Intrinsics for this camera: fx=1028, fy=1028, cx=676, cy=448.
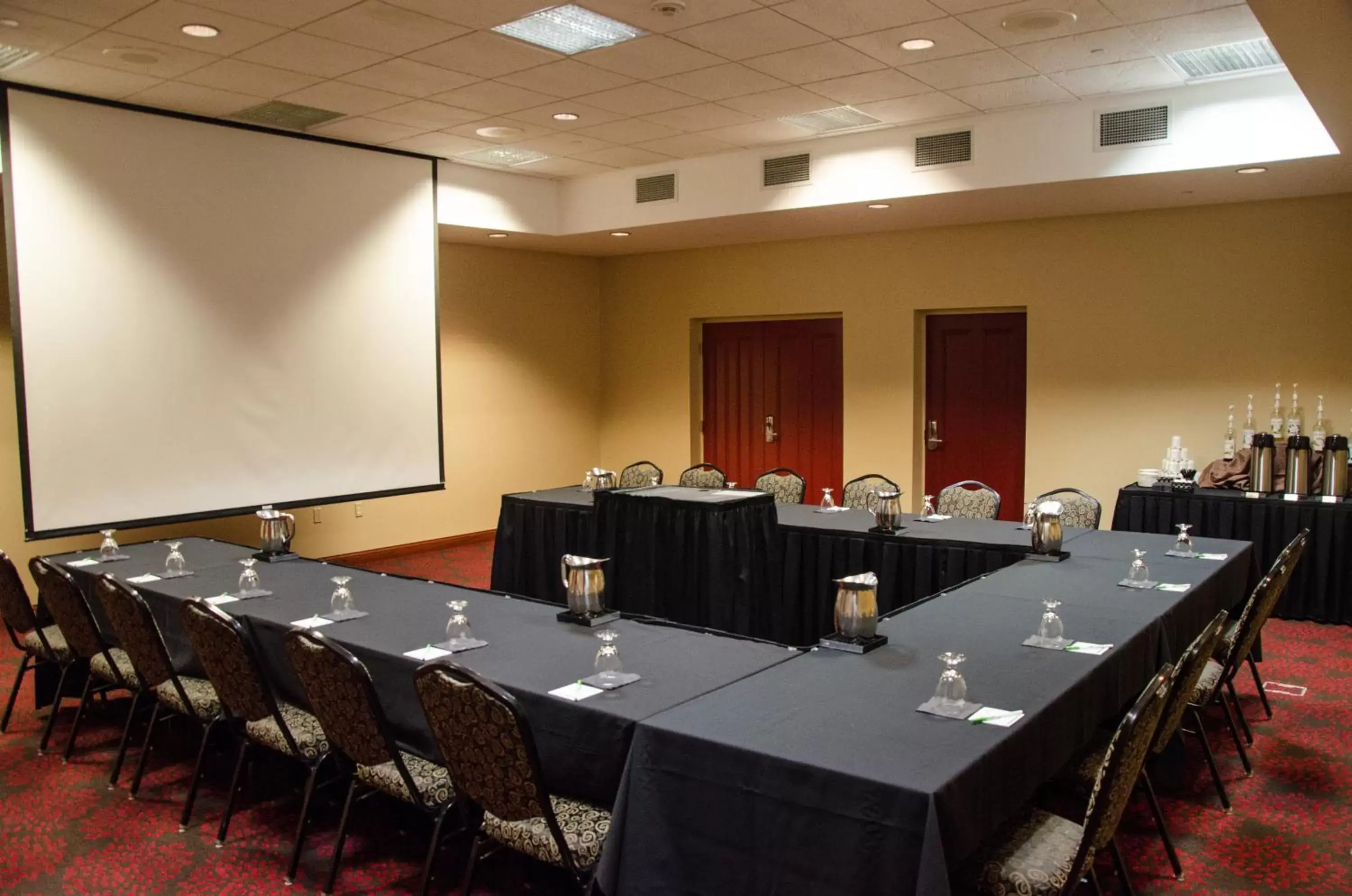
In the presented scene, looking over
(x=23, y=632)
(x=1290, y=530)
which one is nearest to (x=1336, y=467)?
(x=1290, y=530)

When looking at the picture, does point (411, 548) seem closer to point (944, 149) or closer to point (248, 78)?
point (248, 78)

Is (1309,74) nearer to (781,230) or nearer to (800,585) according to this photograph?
(800,585)

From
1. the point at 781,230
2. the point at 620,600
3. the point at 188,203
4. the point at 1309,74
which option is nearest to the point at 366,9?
the point at 188,203

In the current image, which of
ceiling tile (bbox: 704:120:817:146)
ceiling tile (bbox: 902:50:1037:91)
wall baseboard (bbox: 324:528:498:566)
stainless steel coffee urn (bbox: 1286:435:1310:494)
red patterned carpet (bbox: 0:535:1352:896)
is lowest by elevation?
red patterned carpet (bbox: 0:535:1352:896)

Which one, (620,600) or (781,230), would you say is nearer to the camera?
(620,600)

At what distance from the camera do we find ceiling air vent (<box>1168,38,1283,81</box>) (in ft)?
17.4

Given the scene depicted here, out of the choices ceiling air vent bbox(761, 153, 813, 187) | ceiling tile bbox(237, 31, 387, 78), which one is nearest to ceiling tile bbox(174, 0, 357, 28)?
ceiling tile bbox(237, 31, 387, 78)

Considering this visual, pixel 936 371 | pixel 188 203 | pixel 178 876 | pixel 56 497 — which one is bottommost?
pixel 178 876

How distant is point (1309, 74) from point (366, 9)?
13.0ft

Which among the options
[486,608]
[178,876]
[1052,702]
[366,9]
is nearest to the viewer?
[1052,702]

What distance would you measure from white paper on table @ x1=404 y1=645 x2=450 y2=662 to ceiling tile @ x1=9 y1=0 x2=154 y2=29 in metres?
3.21

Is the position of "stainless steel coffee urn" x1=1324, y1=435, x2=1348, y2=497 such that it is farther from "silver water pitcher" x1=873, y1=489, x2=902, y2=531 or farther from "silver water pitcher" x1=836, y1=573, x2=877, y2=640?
"silver water pitcher" x1=836, y1=573, x2=877, y2=640

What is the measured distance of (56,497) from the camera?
5953 millimetres

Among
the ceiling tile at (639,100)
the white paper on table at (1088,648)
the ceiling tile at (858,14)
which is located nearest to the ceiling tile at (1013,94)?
the ceiling tile at (858,14)
